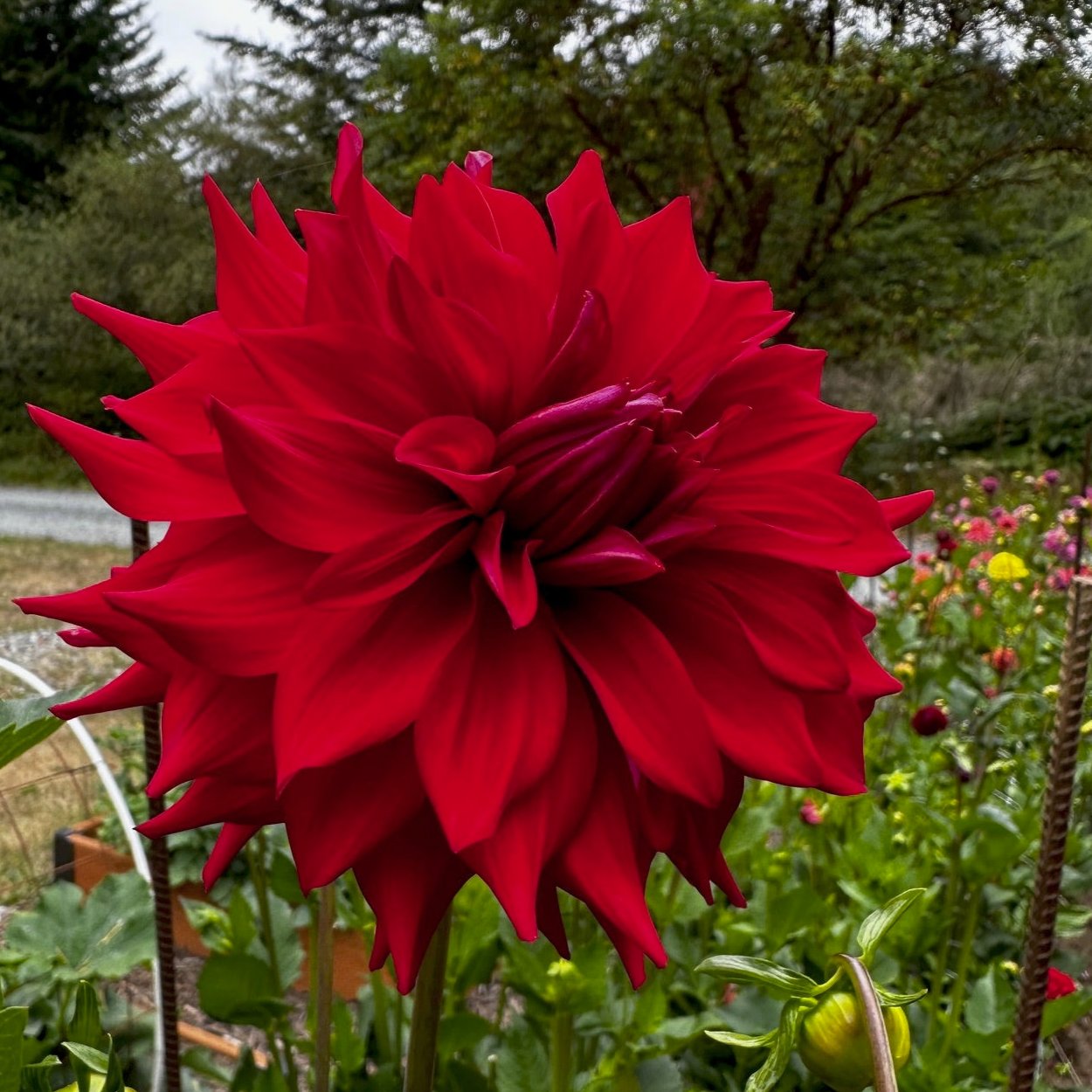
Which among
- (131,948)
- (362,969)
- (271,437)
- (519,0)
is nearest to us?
(271,437)

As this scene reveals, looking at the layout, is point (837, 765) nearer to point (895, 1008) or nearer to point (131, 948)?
point (895, 1008)

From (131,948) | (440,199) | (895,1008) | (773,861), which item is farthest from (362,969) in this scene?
(440,199)

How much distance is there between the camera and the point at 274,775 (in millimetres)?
288

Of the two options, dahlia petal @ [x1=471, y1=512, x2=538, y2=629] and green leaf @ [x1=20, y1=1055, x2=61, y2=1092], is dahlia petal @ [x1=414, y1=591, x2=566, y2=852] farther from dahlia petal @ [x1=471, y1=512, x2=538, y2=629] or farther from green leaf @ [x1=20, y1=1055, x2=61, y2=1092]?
green leaf @ [x1=20, y1=1055, x2=61, y2=1092]

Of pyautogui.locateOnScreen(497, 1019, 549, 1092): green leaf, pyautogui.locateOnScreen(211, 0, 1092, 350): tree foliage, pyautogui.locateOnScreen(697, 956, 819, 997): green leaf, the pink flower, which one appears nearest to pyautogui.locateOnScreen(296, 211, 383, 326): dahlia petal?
pyautogui.locateOnScreen(697, 956, 819, 997): green leaf

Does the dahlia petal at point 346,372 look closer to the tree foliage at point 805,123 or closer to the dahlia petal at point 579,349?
the dahlia petal at point 579,349

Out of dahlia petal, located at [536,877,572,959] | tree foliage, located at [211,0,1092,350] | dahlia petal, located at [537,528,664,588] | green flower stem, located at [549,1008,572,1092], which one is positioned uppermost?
tree foliage, located at [211,0,1092,350]

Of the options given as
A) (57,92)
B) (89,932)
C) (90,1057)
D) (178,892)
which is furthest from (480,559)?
(57,92)

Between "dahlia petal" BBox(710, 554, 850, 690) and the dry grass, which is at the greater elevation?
"dahlia petal" BBox(710, 554, 850, 690)

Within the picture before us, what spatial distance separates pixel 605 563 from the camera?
11.7 inches

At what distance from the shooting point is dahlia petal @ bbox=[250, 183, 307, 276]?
352 millimetres

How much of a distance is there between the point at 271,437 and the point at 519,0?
841 cm

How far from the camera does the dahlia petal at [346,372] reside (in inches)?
11.3

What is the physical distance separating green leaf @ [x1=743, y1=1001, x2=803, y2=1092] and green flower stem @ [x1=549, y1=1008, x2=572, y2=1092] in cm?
42
